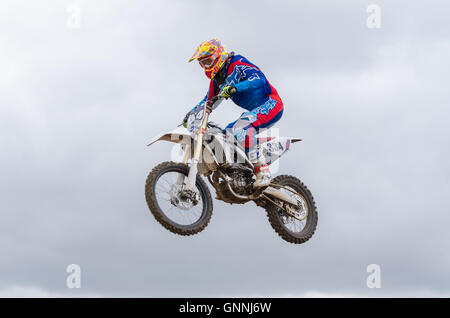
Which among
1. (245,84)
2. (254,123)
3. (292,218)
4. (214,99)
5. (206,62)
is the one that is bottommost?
(292,218)

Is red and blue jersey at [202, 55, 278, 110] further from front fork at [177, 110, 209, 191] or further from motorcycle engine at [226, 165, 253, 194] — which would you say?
motorcycle engine at [226, 165, 253, 194]

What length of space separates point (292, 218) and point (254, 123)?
8.67 feet

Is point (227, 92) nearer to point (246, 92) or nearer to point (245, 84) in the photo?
point (245, 84)

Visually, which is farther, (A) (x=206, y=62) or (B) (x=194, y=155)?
(A) (x=206, y=62)

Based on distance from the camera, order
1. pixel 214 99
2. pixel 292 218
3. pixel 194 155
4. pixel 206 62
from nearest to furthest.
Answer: pixel 194 155, pixel 214 99, pixel 206 62, pixel 292 218

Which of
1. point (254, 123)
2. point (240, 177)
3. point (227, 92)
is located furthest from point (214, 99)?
point (240, 177)

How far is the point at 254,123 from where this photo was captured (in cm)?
1463

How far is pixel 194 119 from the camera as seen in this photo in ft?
45.4

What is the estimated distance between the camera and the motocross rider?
46.8ft

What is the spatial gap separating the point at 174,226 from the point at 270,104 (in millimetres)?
3838

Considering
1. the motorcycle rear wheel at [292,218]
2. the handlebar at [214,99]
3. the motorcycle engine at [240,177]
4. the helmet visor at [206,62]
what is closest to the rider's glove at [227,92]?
the handlebar at [214,99]

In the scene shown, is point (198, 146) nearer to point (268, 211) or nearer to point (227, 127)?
point (227, 127)

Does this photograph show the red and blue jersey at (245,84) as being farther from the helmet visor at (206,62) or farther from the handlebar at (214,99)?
the helmet visor at (206,62)

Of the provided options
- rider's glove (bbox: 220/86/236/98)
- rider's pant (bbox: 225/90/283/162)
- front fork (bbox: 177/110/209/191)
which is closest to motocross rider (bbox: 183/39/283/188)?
rider's pant (bbox: 225/90/283/162)
